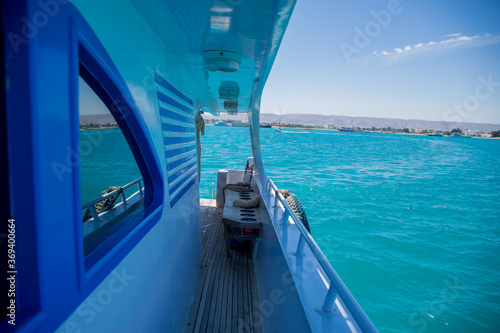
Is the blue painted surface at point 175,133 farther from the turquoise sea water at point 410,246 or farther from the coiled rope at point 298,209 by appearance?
the turquoise sea water at point 410,246

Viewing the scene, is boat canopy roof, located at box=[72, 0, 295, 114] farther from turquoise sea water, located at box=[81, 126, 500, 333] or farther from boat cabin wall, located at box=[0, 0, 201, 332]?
turquoise sea water, located at box=[81, 126, 500, 333]

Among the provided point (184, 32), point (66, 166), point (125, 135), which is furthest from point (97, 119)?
point (184, 32)

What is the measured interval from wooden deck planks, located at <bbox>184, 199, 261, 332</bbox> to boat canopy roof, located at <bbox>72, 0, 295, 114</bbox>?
2836 millimetres

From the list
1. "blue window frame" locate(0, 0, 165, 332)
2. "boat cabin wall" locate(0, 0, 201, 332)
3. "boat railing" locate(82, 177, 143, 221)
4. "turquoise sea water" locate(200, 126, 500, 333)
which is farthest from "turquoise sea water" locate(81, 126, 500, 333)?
"blue window frame" locate(0, 0, 165, 332)

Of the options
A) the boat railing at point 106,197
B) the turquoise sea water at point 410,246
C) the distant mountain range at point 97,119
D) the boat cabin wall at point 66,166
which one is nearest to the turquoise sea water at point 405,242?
the turquoise sea water at point 410,246

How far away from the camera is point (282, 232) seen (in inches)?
114

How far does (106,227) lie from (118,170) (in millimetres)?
1674

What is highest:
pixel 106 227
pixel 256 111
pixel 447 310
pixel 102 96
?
pixel 256 111

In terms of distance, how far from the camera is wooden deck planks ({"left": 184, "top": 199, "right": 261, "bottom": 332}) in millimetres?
3180

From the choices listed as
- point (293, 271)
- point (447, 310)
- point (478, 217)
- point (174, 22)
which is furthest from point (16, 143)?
point (478, 217)

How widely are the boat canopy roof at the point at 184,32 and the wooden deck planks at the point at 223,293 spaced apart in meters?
2.84

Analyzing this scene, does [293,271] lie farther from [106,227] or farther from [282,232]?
[106,227]

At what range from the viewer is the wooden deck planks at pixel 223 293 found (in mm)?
3180

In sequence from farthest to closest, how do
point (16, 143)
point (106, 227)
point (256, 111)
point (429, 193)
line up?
1. point (429, 193)
2. point (256, 111)
3. point (106, 227)
4. point (16, 143)
